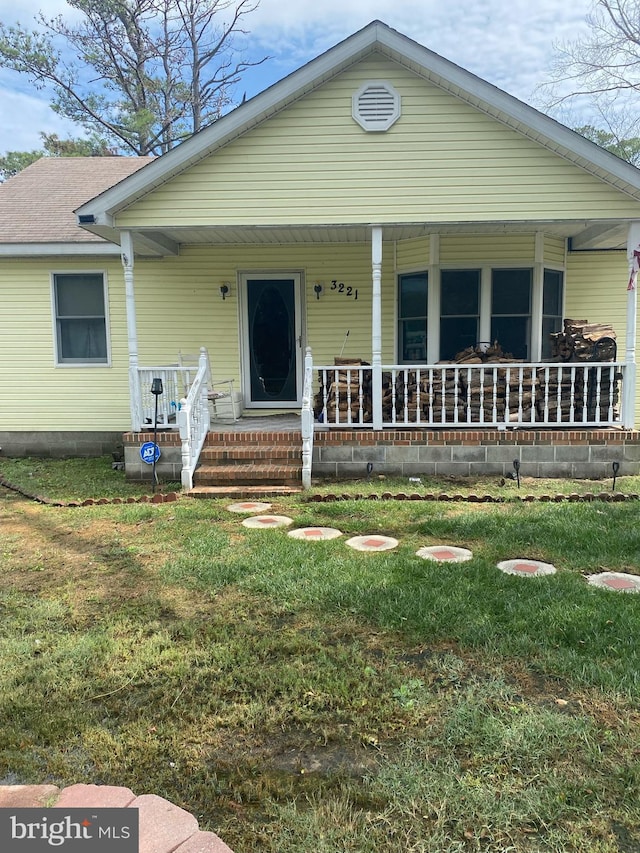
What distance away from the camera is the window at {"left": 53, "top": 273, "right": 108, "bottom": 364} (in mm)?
9305

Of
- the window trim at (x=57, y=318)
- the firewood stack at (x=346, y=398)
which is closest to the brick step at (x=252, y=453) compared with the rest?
the firewood stack at (x=346, y=398)

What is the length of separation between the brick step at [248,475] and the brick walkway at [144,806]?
A: 4.82 metres

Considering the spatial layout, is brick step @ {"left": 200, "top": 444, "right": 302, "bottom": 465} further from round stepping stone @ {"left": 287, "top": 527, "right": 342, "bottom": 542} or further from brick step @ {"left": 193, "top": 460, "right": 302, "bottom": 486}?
round stepping stone @ {"left": 287, "top": 527, "right": 342, "bottom": 542}

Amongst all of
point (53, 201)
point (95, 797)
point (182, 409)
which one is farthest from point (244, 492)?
point (53, 201)

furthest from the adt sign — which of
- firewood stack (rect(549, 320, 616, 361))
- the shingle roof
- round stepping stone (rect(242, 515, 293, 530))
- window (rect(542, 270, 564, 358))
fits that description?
window (rect(542, 270, 564, 358))

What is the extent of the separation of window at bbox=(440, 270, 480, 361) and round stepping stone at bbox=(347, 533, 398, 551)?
14.4ft

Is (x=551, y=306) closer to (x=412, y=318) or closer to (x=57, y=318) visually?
(x=412, y=318)

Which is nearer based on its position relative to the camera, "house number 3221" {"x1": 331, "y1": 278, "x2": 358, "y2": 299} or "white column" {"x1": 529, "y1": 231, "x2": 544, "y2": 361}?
"white column" {"x1": 529, "y1": 231, "x2": 544, "y2": 361}

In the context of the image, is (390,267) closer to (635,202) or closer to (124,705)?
(635,202)

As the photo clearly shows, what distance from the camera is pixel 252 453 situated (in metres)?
7.18

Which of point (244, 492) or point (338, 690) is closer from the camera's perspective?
point (338, 690)

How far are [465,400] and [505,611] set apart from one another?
4.49m

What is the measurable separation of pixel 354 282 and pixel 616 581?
255 inches

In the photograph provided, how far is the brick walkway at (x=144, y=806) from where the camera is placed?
1847mm
